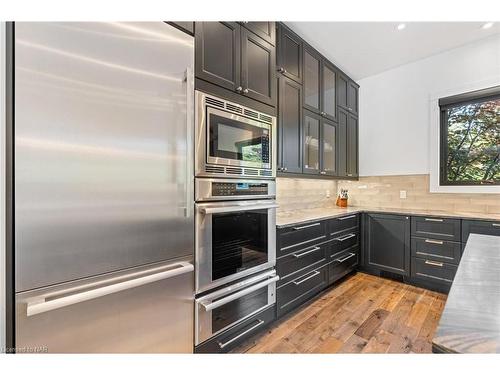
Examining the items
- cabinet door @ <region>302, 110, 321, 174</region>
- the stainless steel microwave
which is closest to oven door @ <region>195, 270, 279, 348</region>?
the stainless steel microwave

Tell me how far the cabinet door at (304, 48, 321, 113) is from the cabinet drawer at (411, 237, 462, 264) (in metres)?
2.00

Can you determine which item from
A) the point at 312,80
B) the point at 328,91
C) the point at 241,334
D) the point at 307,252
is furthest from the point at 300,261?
the point at 328,91

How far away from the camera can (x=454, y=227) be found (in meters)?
2.52

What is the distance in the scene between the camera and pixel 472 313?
2.01 ft

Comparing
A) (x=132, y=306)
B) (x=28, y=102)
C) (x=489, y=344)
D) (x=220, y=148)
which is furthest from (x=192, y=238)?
(x=489, y=344)

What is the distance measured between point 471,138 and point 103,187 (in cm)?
397

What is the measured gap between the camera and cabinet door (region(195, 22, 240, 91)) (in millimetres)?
1425

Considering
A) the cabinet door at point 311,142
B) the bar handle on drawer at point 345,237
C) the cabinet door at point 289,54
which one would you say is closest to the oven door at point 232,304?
the bar handle on drawer at point 345,237

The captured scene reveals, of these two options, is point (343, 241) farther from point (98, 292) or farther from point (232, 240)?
point (98, 292)

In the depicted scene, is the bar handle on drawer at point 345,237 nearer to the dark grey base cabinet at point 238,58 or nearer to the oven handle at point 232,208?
the oven handle at point 232,208

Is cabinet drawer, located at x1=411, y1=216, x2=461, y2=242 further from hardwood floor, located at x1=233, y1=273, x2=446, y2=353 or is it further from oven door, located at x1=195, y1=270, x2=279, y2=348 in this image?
oven door, located at x1=195, y1=270, x2=279, y2=348

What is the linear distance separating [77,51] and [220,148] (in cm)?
83

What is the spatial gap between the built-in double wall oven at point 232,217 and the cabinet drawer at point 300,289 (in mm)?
140
